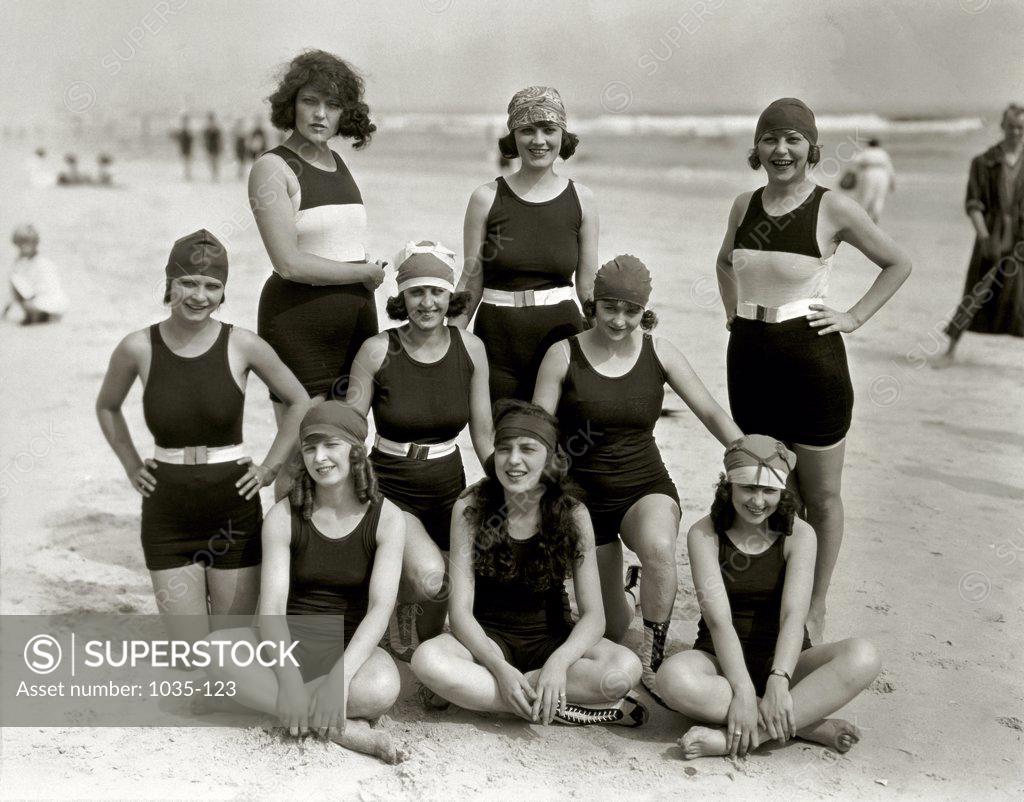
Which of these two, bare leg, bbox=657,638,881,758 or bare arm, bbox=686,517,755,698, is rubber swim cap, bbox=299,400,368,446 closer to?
bare arm, bbox=686,517,755,698

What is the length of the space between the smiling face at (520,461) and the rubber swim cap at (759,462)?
0.66m

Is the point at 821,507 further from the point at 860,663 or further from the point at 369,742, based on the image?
the point at 369,742

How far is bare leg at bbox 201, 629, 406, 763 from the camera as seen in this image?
3.48 metres

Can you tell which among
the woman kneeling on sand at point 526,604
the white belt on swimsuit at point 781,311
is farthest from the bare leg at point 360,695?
the white belt on swimsuit at point 781,311

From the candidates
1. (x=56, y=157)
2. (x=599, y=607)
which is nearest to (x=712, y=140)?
(x=56, y=157)

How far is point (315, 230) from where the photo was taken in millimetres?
4184

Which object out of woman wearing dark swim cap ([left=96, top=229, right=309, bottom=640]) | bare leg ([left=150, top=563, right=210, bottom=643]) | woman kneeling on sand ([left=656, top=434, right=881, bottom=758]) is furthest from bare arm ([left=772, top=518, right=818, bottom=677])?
bare leg ([left=150, top=563, right=210, bottom=643])

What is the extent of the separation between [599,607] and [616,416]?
0.75m

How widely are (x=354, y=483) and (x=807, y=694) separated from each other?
5.65ft

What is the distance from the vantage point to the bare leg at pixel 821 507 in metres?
4.15

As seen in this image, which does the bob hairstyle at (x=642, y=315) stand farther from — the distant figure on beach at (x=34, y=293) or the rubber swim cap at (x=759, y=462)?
the distant figure on beach at (x=34, y=293)

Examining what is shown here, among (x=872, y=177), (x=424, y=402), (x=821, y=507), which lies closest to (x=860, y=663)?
(x=821, y=507)

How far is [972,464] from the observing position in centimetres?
650

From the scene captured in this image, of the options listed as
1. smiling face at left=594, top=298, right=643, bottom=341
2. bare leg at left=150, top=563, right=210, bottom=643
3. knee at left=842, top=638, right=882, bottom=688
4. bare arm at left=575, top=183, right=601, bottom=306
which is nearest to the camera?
knee at left=842, top=638, right=882, bottom=688
